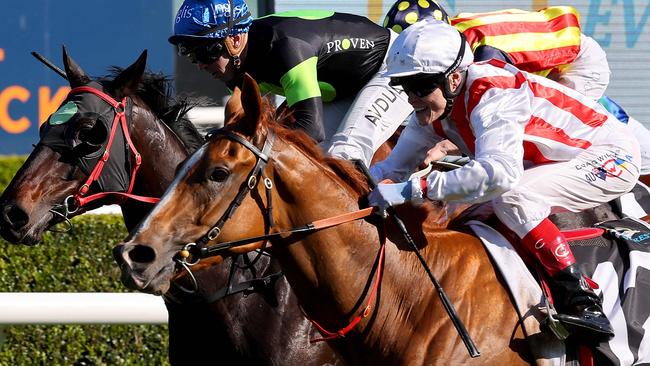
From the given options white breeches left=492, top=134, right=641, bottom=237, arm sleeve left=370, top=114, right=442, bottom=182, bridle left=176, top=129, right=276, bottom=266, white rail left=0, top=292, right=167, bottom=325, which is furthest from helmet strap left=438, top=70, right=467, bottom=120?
white rail left=0, top=292, right=167, bottom=325

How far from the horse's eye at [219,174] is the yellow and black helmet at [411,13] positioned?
2580mm

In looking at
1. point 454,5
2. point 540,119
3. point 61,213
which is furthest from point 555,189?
point 454,5

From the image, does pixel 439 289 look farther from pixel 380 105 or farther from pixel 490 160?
pixel 380 105

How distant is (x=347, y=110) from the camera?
5.23 meters

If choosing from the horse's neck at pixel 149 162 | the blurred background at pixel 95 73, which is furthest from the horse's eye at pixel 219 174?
the blurred background at pixel 95 73

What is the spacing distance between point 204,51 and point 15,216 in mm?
988

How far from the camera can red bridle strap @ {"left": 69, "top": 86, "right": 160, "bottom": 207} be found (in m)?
4.46

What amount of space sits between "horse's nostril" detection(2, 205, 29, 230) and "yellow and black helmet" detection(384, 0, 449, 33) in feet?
7.09

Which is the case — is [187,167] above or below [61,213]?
above

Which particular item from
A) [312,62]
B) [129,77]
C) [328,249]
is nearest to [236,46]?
[312,62]

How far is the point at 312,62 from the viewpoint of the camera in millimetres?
4684

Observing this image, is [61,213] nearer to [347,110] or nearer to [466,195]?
[347,110]

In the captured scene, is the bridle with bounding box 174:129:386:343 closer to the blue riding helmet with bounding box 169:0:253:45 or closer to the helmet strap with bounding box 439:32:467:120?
the helmet strap with bounding box 439:32:467:120

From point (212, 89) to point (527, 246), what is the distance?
4574mm
